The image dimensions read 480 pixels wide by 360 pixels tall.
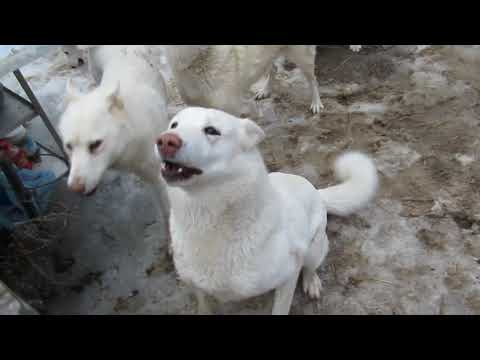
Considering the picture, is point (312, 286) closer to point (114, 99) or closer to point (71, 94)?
point (114, 99)

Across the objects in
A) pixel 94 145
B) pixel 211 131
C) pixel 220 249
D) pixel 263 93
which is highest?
pixel 211 131

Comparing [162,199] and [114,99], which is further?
[162,199]

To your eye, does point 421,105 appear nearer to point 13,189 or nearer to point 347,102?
point 347,102

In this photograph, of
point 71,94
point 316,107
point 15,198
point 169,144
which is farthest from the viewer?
point 316,107

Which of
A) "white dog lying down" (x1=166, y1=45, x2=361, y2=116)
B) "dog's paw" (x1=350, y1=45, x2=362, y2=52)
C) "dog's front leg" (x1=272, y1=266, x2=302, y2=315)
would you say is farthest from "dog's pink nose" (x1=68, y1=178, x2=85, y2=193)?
"dog's paw" (x1=350, y1=45, x2=362, y2=52)

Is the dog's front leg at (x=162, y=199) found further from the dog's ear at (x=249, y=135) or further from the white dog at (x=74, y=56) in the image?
the white dog at (x=74, y=56)

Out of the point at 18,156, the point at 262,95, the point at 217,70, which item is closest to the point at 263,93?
the point at 262,95

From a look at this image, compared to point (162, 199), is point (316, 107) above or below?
below

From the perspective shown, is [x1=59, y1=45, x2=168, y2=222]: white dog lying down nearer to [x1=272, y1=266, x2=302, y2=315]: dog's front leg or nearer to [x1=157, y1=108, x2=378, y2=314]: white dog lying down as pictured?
[x1=157, y1=108, x2=378, y2=314]: white dog lying down

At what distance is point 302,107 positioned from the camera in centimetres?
433

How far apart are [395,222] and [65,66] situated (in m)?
4.66

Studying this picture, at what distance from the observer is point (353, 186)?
2680mm

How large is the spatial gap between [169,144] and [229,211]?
1.48 ft

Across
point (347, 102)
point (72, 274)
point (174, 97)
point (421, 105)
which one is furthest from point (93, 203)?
point (421, 105)
